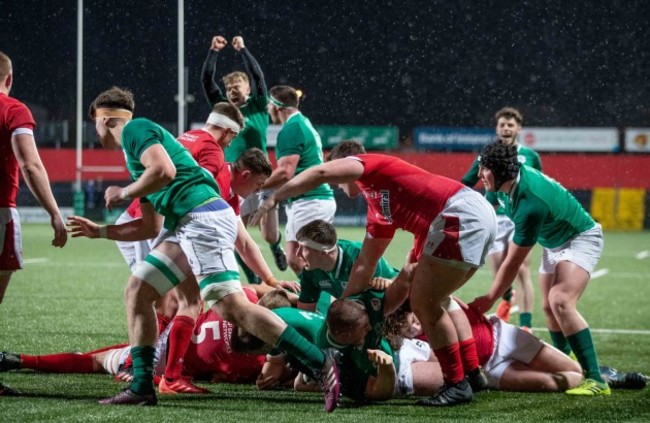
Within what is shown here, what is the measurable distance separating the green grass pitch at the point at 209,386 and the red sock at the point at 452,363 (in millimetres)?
168

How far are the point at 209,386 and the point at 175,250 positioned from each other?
42.5 inches

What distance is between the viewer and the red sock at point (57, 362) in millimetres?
5840

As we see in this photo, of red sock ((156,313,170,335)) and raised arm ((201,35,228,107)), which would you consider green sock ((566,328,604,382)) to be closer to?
red sock ((156,313,170,335))

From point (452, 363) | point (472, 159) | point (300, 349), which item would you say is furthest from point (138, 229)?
point (472, 159)

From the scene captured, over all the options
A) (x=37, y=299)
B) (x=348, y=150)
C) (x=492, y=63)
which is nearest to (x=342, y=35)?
(x=492, y=63)

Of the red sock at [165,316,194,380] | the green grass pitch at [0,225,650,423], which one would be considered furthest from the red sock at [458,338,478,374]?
the red sock at [165,316,194,380]

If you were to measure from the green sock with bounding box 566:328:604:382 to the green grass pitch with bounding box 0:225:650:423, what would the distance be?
0.72 feet

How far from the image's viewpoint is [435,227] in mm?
5008

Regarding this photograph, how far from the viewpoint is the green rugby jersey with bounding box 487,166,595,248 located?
18.5 feet

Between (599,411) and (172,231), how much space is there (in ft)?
8.03

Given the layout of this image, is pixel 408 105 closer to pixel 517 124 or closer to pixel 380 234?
pixel 517 124

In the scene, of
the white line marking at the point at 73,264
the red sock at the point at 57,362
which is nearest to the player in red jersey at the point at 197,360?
the red sock at the point at 57,362

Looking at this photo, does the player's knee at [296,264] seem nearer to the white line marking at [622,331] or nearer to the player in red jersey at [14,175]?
the white line marking at [622,331]

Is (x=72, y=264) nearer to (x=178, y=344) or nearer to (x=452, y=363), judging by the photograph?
(x=178, y=344)
